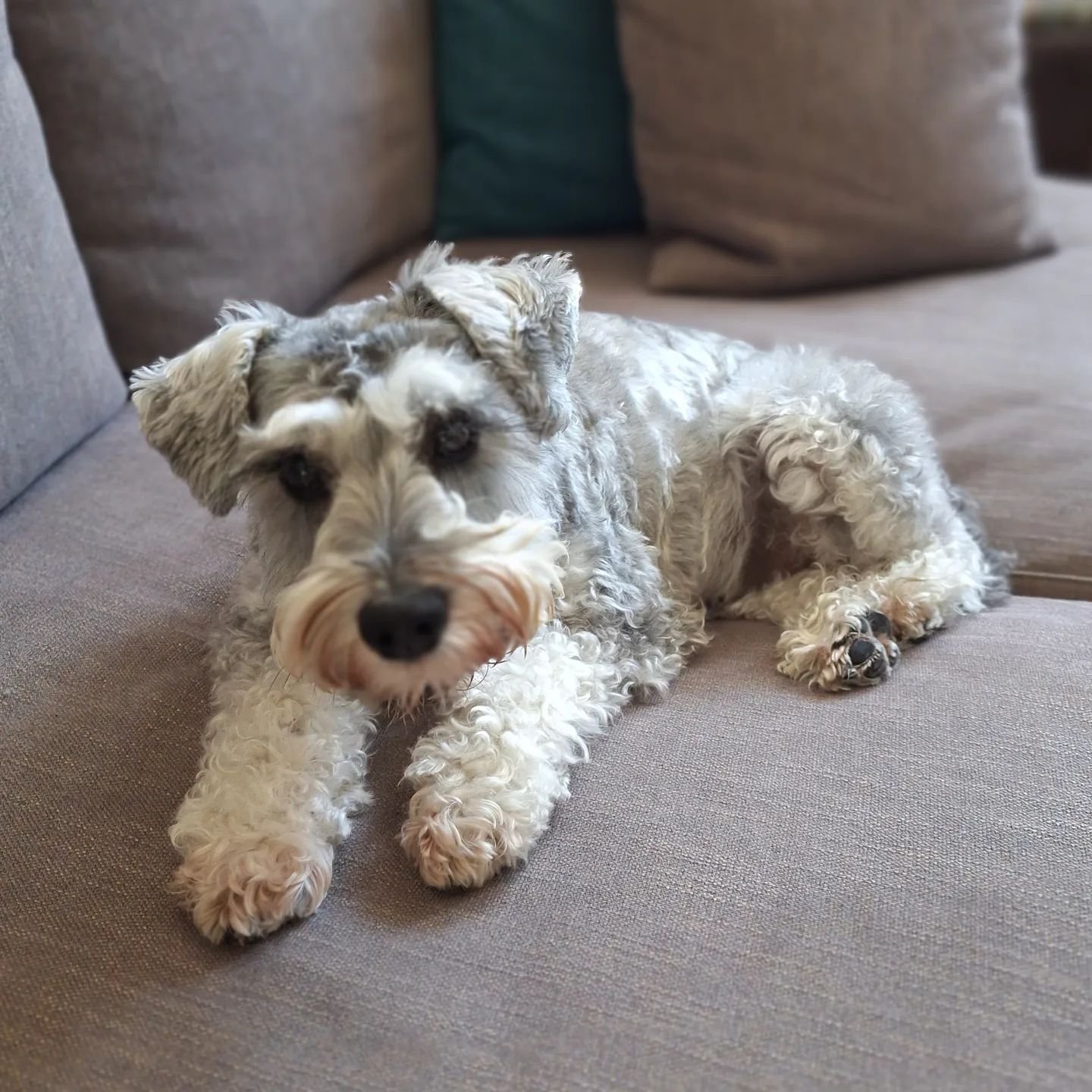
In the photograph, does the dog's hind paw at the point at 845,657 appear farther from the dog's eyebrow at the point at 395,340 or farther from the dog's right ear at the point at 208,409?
the dog's right ear at the point at 208,409

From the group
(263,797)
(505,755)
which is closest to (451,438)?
(505,755)

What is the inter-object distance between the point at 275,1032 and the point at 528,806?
1.67 ft

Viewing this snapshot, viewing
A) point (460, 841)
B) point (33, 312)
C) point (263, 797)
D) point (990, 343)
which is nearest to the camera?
point (460, 841)

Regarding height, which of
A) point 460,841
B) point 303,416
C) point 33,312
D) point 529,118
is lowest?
point 460,841

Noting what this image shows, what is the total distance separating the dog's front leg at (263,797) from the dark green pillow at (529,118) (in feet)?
6.93

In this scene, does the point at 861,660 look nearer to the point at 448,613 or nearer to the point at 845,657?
the point at 845,657

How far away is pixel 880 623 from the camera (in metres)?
2.24

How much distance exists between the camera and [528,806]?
5.95 ft

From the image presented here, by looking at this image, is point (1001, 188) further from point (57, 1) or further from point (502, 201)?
point (57, 1)

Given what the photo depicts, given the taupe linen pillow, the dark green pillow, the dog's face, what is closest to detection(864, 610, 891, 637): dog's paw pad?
the dog's face

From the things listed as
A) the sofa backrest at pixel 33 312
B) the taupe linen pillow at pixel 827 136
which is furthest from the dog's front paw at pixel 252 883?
the taupe linen pillow at pixel 827 136

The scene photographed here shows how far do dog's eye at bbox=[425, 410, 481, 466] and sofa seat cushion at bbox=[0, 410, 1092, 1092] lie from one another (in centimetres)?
56

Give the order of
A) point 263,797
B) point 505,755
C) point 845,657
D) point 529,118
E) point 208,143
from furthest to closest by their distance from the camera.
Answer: point 529,118
point 208,143
point 845,657
point 505,755
point 263,797

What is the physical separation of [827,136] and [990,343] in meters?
0.77
